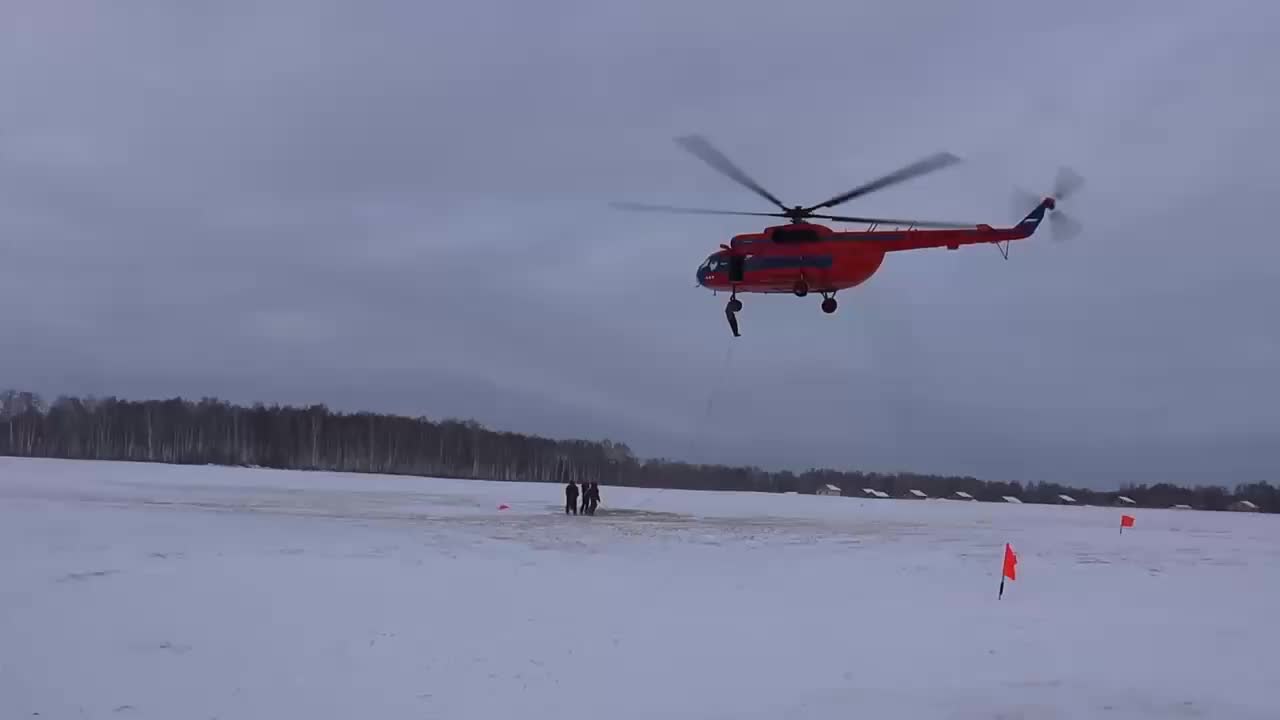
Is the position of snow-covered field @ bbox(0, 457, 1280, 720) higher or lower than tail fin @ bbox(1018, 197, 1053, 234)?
lower

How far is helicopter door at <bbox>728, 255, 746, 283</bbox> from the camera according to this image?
20172 mm

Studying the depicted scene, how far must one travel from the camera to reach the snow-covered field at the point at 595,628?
34.7 feet

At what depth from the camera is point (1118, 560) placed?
77.9 ft

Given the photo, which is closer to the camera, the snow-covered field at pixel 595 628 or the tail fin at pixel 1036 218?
the snow-covered field at pixel 595 628

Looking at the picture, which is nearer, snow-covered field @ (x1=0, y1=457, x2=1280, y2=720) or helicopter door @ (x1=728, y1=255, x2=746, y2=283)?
snow-covered field @ (x1=0, y1=457, x2=1280, y2=720)

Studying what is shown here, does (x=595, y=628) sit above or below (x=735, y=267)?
below

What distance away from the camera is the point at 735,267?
797 inches

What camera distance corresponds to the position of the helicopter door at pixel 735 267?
20.2m

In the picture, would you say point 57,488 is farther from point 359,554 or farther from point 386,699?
point 386,699

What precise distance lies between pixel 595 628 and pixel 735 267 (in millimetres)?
8649

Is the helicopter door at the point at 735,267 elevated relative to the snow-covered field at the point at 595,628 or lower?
elevated

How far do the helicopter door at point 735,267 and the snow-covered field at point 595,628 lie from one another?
5.33 m

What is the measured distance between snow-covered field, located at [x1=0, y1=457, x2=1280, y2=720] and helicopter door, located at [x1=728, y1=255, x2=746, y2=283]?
5332 millimetres

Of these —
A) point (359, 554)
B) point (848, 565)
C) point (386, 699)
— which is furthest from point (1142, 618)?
point (359, 554)
